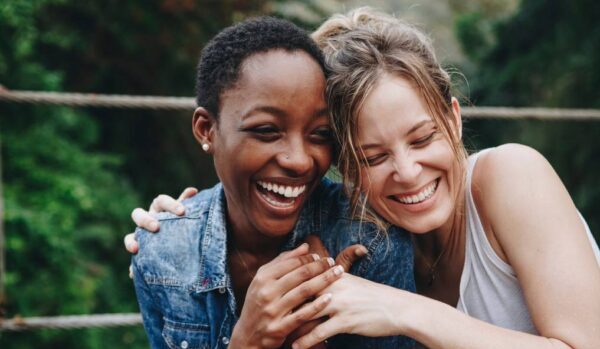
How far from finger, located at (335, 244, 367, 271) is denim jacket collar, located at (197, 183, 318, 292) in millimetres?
167

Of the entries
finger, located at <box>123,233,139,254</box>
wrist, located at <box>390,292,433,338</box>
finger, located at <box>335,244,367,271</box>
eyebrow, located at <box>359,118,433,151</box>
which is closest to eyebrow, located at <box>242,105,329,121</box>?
eyebrow, located at <box>359,118,433,151</box>

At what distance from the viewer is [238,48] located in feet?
5.44

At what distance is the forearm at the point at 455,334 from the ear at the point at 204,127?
0.71m

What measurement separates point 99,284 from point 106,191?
839 millimetres

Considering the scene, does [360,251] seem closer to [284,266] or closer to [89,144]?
[284,266]

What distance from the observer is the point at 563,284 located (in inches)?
60.5

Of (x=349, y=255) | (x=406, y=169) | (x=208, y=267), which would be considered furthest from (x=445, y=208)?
(x=208, y=267)

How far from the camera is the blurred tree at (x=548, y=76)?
18.6 ft

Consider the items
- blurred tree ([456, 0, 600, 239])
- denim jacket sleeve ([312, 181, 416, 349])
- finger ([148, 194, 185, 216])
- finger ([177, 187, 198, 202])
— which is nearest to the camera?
denim jacket sleeve ([312, 181, 416, 349])

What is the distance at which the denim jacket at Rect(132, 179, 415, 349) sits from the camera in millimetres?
1778

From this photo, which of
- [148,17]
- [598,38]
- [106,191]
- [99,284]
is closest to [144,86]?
[148,17]

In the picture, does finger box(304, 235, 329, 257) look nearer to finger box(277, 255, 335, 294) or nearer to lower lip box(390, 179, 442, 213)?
finger box(277, 255, 335, 294)

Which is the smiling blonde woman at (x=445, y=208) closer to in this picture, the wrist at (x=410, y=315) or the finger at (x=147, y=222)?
the wrist at (x=410, y=315)

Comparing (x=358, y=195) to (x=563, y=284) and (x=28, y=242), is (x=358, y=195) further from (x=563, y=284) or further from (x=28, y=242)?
(x=28, y=242)
